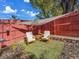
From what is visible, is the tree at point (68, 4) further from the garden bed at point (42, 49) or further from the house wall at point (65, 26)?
the garden bed at point (42, 49)

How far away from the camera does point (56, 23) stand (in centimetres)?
1548

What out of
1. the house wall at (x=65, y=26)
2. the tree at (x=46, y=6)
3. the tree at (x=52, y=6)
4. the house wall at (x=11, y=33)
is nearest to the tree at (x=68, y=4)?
the tree at (x=52, y=6)

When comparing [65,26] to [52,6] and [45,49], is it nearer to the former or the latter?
[45,49]

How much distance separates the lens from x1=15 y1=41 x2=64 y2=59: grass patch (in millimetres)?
11164

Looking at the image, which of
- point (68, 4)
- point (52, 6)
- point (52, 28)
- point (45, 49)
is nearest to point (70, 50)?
point (45, 49)

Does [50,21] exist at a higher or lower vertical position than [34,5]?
lower

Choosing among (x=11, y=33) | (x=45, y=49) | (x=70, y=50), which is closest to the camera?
(x=70, y=50)

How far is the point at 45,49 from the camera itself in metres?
→ 11.9

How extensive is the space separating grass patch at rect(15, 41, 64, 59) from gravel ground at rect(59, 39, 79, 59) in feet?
0.96

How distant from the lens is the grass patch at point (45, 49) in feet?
36.6

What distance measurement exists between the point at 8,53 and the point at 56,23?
4930mm

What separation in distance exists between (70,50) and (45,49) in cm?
154

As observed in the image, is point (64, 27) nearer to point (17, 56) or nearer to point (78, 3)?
point (17, 56)

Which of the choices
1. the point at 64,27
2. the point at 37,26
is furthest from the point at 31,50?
the point at 37,26
